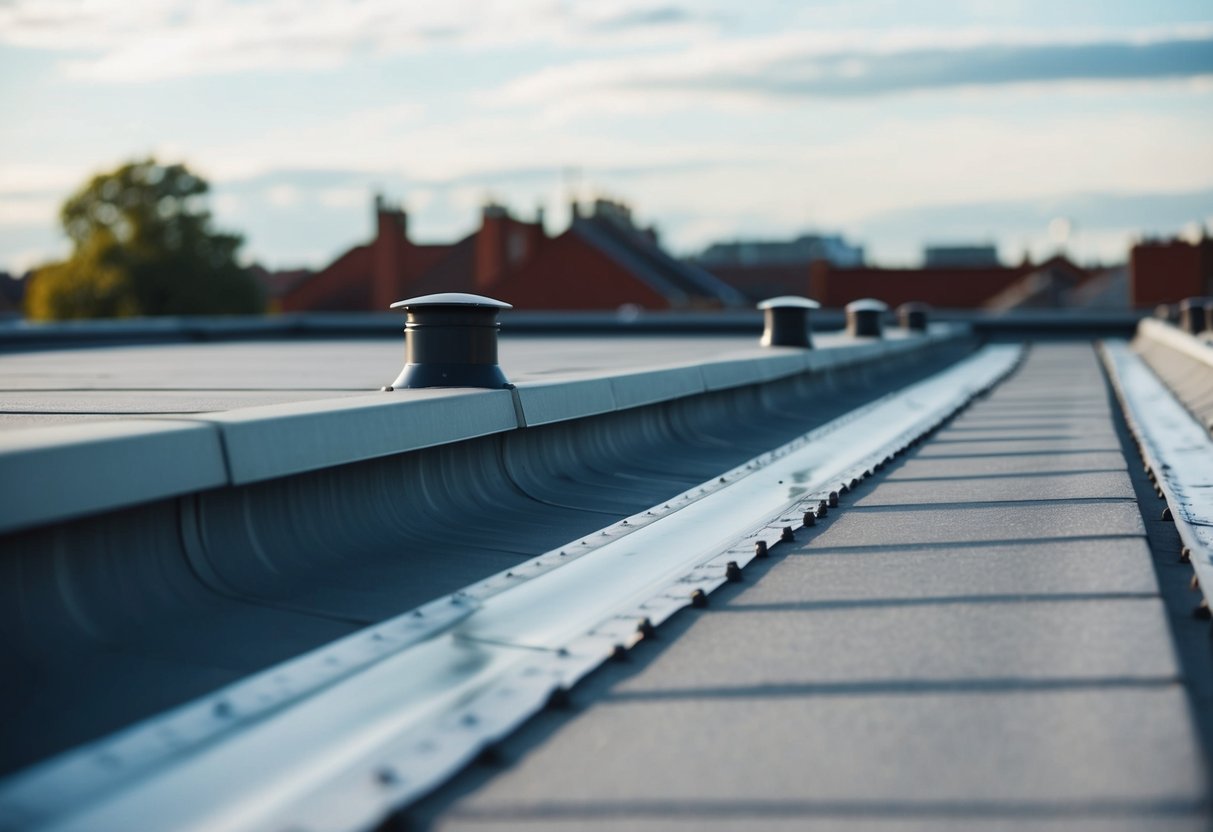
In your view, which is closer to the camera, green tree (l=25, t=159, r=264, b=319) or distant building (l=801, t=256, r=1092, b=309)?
green tree (l=25, t=159, r=264, b=319)

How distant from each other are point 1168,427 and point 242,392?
7653mm

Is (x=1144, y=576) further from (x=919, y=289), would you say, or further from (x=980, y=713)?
(x=919, y=289)

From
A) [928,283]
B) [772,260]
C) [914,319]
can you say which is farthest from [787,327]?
[772,260]

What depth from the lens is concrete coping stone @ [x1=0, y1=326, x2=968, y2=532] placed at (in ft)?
13.3

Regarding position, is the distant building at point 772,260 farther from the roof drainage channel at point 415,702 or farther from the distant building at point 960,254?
the roof drainage channel at point 415,702

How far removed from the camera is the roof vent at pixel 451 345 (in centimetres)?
773

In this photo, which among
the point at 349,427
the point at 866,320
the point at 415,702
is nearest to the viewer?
the point at 415,702

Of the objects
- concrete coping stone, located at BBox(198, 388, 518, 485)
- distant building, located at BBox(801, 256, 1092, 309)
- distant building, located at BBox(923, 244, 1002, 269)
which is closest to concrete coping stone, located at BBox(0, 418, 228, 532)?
concrete coping stone, located at BBox(198, 388, 518, 485)

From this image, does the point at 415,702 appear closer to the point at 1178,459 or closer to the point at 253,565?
the point at 253,565

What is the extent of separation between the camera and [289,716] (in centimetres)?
367

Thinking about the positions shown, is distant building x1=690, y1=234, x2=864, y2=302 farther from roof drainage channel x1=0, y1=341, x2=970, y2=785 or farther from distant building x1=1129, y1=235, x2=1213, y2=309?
roof drainage channel x1=0, y1=341, x2=970, y2=785

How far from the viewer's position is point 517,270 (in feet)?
218

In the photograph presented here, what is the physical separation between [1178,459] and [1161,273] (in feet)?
249

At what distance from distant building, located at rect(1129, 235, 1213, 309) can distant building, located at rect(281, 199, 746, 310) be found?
2295 centimetres
